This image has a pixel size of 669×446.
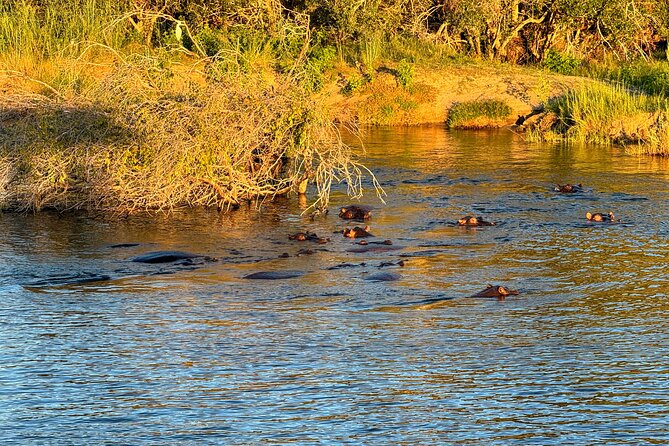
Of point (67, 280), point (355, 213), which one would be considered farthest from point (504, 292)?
point (355, 213)

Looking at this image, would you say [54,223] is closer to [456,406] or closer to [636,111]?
[456,406]

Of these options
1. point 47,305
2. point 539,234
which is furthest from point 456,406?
point 539,234

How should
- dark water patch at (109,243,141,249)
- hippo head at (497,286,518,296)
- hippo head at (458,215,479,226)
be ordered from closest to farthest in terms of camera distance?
hippo head at (497,286,518,296) → dark water patch at (109,243,141,249) → hippo head at (458,215,479,226)

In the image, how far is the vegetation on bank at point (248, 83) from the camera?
1362 centimetres

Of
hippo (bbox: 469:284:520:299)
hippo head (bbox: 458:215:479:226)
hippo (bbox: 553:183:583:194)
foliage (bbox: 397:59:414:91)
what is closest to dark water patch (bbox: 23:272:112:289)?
hippo (bbox: 469:284:520:299)

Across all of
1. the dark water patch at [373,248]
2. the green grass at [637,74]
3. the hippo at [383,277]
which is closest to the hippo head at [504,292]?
the hippo at [383,277]

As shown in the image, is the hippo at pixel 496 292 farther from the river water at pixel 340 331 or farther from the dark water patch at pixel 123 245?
the dark water patch at pixel 123 245

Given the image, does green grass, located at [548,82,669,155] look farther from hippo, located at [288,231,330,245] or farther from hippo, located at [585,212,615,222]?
hippo, located at [288,231,330,245]

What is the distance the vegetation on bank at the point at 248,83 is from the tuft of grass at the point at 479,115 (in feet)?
0.14

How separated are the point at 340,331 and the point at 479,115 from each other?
15.9 meters

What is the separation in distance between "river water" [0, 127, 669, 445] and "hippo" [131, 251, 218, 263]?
7.7 inches

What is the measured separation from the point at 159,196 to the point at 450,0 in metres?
15.1

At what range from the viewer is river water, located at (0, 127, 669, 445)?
665 cm

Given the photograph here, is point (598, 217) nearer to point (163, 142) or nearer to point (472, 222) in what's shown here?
point (472, 222)
